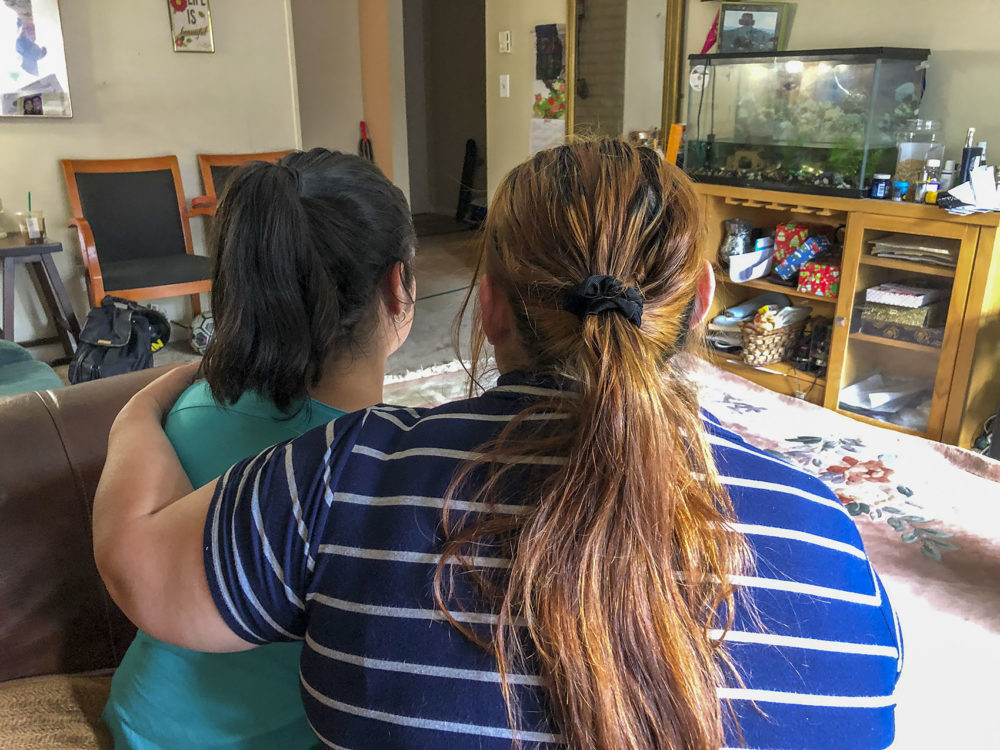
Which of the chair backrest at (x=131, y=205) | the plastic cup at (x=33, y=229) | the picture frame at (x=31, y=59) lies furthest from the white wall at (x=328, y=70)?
the plastic cup at (x=33, y=229)

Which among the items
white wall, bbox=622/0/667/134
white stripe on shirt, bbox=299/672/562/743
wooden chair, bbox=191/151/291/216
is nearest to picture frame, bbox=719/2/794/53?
white wall, bbox=622/0/667/134

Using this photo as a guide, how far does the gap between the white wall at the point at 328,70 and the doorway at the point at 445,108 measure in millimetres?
1030

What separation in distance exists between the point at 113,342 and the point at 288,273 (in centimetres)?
278

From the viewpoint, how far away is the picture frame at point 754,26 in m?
3.11

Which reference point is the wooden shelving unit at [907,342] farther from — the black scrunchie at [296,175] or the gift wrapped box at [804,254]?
the black scrunchie at [296,175]

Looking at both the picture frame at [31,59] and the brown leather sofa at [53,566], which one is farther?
the picture frame at [31,59]

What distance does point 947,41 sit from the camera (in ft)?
8.89

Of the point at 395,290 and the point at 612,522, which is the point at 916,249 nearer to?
the point at 395,290

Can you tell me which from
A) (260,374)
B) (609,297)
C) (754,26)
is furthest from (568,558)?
(754,26)

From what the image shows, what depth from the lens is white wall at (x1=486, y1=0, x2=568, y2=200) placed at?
4.42 m

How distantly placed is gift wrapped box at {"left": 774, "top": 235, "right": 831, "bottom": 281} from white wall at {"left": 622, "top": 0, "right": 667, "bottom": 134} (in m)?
1.04

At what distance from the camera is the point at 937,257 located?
2.56 m

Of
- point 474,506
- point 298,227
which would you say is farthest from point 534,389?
point 298,227

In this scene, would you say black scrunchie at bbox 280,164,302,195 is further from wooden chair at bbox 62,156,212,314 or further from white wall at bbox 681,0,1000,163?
wooden chair at bbox 62,156,212,314
